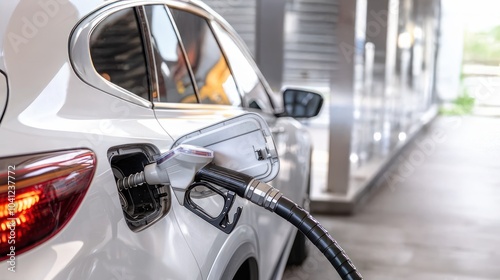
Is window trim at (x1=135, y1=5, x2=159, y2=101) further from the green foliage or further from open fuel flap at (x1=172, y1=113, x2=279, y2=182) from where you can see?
the green foliage

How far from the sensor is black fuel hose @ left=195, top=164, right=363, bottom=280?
1647 millimetres

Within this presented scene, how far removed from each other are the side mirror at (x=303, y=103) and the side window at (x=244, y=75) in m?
0.20

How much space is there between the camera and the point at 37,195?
4.10 feet

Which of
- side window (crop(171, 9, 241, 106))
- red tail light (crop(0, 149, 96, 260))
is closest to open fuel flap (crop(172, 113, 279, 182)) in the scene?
red tail light (crop(0, 149, 96, 260))

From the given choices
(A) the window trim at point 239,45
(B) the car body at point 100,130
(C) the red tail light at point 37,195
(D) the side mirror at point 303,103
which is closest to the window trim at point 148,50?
(B) the car body at point 100,130

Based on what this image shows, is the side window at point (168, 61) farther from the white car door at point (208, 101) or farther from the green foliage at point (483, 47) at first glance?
the green foliage at point (483, 47)

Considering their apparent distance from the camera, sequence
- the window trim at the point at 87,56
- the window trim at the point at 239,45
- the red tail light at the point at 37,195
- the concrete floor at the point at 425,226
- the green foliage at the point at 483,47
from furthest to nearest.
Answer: the green foliage at the point at 483,47, the concrete floor at the point at 425,226, the window trim at the point at 239,45, the window trim at the point at 87,56, the red tail light at the point at 37,195

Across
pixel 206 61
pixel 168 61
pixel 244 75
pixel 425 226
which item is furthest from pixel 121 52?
pixel 425 226

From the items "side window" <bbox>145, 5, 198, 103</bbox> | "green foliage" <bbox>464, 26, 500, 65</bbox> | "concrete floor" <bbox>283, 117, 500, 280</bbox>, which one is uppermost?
"side window" <bbox>145, 5, 198, 103</bbox>

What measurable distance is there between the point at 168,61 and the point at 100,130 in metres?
0.71

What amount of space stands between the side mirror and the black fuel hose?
1.79 metres

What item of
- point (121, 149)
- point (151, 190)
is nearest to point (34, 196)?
point (121, 149)

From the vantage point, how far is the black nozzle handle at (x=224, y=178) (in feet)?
5.38

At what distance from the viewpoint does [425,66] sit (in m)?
14.8
